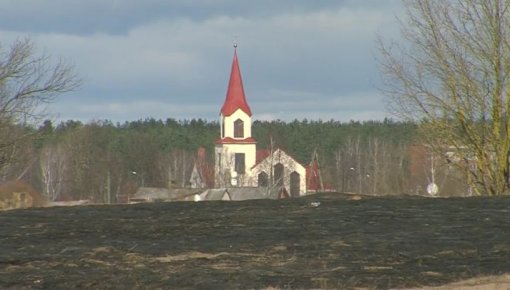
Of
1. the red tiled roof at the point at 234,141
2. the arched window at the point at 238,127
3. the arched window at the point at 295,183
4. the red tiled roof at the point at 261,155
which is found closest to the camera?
the red tiled roof at the point at 234,141

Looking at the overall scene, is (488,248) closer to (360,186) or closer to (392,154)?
(360,186)

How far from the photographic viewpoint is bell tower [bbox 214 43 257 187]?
97.6 meters

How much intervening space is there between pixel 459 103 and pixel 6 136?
16205 millimetres

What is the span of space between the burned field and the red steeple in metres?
77.5

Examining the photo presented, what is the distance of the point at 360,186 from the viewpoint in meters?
103

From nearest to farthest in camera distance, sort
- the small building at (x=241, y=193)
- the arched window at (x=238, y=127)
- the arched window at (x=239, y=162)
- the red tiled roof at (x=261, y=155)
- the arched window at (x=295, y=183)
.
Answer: the small building at (x=241, y=193) < the arched window at (x=239, y=162) < the arched window at (x=238, y=127) < the red tiled roof at (x=261, y=155) < the arched window at (x=295, y=183)

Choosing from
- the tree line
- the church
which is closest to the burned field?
the tree line

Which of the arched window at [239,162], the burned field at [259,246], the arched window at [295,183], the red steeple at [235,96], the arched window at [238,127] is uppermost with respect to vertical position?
the red steeple at [235,96]

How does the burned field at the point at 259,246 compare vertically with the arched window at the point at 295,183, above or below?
below

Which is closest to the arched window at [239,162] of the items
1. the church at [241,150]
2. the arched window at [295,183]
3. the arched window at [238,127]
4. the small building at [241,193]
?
the church at [241,150]

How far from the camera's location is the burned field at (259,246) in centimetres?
1170

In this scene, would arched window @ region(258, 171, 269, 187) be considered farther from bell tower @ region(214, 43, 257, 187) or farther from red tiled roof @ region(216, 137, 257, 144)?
red tiled roof @ region(216, 137, 257, 144)

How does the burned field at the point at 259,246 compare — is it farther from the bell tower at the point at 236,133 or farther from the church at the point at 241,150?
the bell tower at the point at 236,133

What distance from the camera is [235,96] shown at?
97875 mm
